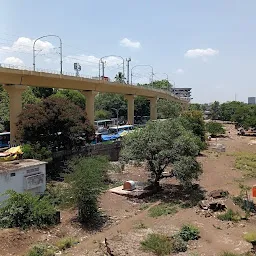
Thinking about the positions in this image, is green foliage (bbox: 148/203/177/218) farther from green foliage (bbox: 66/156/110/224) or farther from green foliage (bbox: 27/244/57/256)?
green foliage (bbox: 27/244/57/256)

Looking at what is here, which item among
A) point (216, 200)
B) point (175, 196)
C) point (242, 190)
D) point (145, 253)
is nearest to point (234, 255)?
point (145, 253)

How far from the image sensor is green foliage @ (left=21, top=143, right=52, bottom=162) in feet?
97.1

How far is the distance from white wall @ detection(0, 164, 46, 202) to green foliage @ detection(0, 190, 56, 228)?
242 centimetres

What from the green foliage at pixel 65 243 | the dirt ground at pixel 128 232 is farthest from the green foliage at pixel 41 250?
the dirt ground at pixel 128 232

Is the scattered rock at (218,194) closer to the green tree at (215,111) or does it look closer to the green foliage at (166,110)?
the green foliage at (166,110)

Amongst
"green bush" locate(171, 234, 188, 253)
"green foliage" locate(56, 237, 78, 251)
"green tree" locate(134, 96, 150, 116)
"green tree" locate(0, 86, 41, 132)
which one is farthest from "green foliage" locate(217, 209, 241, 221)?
"green tree" locate(134, 96, 150, 116)

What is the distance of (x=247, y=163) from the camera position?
41562mm

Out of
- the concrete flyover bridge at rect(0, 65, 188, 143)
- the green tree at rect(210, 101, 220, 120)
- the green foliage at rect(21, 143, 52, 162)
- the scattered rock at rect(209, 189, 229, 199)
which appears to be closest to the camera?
the scattered rock at rect(209, 189, 229, 199)

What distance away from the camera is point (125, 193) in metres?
26.6

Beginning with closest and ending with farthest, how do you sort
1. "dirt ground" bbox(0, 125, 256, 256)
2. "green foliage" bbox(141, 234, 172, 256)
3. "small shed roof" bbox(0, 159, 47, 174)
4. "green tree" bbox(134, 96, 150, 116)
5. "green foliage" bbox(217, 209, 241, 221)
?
"green foliage" bbox(141, 234, 172, 256), "dirt ground" bbox(0, 125, 256, 256), "green foliage" bbox(217, 209, 241, 221), "small shed roof" bbox(0, 159, 47, 174), "green tree" bbox(134, 96, 150, 116)

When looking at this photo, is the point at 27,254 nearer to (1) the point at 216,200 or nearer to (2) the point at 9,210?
(2) the point at 9,210

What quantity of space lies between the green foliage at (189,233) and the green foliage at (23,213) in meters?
7.48

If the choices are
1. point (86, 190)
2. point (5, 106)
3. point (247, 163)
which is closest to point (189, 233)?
point (86, 190)

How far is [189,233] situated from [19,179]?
1165cm
